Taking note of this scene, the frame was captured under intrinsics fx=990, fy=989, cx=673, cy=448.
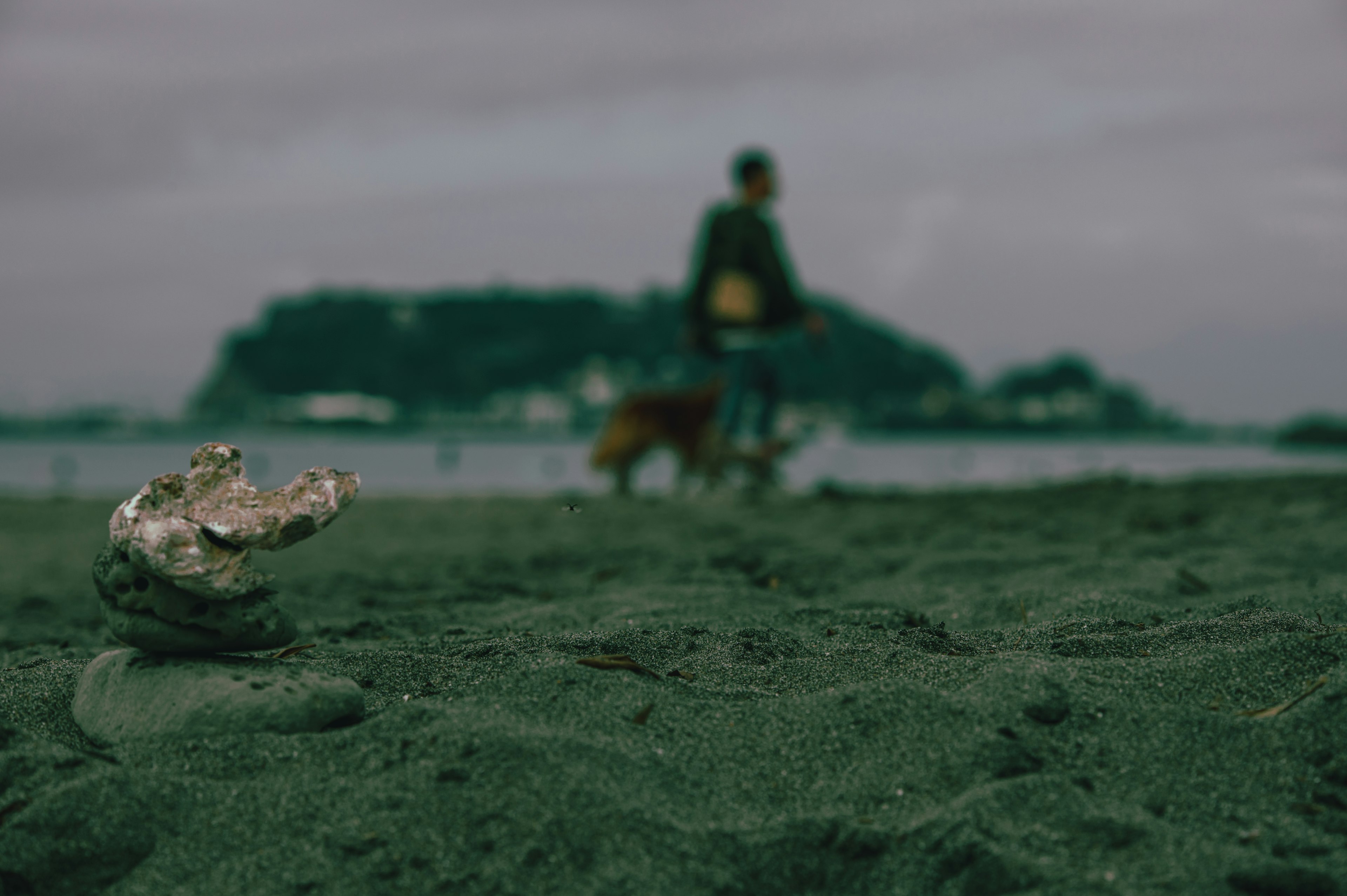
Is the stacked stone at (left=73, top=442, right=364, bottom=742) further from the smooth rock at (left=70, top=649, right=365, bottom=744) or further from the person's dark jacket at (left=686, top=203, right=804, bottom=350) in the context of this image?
the person's dark jacket at (left=686, top=203, right=804, bottom=350)

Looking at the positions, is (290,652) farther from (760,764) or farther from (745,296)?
(745,296)

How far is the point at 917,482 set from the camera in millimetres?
9914

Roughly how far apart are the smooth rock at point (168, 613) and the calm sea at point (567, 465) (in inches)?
138

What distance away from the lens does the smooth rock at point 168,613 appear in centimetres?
187

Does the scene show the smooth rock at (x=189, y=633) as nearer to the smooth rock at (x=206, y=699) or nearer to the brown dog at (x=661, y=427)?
the smooth rock at (x=206, y=699)

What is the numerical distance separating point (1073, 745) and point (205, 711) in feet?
4.91

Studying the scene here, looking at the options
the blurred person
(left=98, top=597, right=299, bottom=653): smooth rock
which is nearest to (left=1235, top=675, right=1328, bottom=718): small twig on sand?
(left=98, top=597, right=299, bottom=653): smooth rock

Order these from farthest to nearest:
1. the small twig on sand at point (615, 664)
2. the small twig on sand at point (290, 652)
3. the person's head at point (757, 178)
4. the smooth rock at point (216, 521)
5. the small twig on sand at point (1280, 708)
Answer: the person's head at point (757, 178)
the small twig on sand at point (290, 652)
the small twig on sand at point (615, 664)
the smooth rock at point (216, 521)
the small twig on sand at point (1280, 708)

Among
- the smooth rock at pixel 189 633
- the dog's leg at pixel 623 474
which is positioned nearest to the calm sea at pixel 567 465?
the dog's leg at pixel 623 474

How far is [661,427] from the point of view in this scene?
8.69m

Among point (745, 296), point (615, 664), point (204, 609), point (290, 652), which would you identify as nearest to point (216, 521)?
point (204, 609)

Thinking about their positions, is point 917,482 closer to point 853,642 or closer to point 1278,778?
point 853,642

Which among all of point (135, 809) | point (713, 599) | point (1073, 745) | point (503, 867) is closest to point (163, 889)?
point (135, 809)

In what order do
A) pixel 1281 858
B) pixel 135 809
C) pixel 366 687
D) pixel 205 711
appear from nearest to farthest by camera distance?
pixel 1281 858
pixel 135 809
pixel 205 711
pixel 366 687
